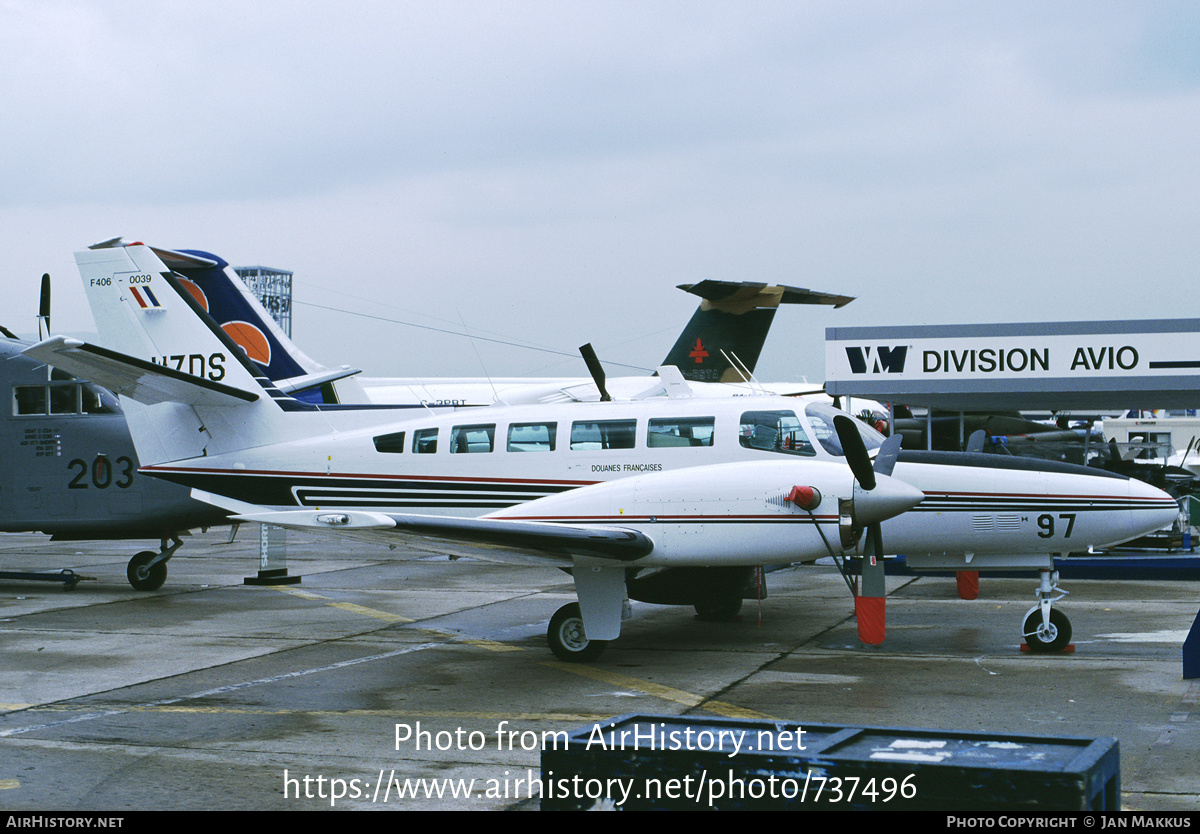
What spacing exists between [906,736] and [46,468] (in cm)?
1509

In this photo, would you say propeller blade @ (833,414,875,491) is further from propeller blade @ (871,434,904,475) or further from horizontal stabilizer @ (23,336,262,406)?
horizontal stabilizer @ (23,336,262,406)

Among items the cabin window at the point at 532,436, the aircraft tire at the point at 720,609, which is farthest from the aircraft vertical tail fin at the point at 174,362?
the aircraft tire at the point at 720,609

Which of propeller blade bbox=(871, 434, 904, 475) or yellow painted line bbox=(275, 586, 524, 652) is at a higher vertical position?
propeller blade bbox=(871, 434, 904, 475)

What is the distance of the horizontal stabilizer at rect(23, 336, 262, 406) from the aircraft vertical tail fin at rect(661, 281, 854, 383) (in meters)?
16.2

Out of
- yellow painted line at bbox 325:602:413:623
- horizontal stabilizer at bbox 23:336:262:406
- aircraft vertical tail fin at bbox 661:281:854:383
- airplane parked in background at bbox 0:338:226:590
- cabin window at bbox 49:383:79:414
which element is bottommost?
yellow painted line at bbox 325:602:413:623

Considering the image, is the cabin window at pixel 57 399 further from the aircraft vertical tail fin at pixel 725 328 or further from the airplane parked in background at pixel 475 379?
the aircraft vertical tail fin at pixel 725 328

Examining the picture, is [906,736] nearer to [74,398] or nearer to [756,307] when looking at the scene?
[74,398]

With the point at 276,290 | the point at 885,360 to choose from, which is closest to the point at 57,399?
the point at 885,360

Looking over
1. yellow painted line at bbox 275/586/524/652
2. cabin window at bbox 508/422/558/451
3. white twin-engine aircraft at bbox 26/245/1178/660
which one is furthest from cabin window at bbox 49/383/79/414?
cabin window at bbox 508/422/558/451

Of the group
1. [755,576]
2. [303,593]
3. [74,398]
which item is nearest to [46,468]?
[74,398]

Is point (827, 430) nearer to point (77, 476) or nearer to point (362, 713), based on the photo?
point (362, 713)

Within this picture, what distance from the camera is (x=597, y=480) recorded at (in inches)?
478

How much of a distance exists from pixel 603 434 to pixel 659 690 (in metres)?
3.75

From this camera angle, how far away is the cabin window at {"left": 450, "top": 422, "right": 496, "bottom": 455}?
12625mm
